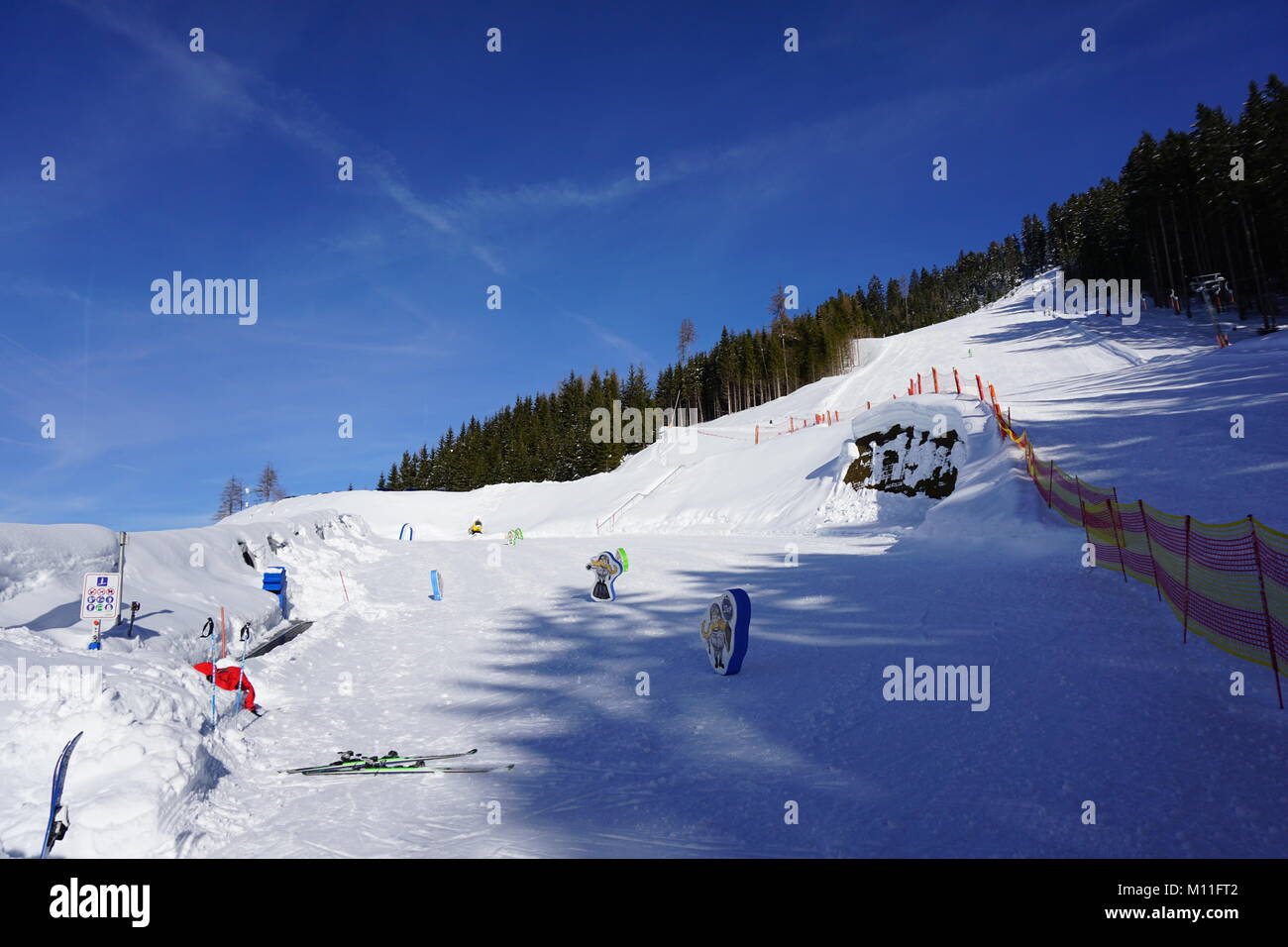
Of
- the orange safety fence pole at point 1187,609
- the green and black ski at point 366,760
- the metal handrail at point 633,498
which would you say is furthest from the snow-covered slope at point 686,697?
the metal handrail at point 633,498

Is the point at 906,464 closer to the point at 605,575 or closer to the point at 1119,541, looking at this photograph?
the point at 1119,541

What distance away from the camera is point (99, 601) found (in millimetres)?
8594

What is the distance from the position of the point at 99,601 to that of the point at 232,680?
1.99m

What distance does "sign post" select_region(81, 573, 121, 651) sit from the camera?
27.9ft

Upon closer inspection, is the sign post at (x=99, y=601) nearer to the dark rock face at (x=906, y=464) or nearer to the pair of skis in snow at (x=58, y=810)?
the pair of skis in snow at (x=58, y=810)

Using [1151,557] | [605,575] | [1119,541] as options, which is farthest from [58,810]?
[1119,541]

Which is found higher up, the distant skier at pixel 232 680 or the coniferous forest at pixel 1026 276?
the coniferous forest at pixel 1026 276

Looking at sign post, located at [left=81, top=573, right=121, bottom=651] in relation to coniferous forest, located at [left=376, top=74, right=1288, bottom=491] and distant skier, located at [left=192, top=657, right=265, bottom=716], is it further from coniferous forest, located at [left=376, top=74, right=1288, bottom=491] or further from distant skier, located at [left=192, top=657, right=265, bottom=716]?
coniferous forest, located at [left=376, top=74, right=1288, bottom=491]

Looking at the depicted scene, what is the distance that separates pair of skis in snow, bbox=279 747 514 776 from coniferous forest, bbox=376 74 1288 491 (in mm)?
55125

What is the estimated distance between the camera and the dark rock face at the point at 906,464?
23.8 m

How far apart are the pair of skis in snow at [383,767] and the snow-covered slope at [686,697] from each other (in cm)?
23

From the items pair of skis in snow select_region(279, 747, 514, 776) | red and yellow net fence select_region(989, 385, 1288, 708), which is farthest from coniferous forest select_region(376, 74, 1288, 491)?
pair of skis in snow select_region(279, 747, 514, 776)

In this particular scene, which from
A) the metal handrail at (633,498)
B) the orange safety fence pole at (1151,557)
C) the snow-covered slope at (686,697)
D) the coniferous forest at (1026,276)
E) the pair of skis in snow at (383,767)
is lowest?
the pair of skis in snow at (383,767)

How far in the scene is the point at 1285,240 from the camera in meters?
44.5
